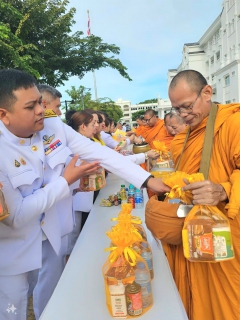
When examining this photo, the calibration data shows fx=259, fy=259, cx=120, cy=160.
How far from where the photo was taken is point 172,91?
1.59 meters

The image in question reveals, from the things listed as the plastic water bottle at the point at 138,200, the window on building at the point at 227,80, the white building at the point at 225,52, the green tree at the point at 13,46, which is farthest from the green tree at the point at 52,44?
the window on building at the point at 227,80

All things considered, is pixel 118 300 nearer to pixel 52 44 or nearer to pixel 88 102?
pixel 52 44

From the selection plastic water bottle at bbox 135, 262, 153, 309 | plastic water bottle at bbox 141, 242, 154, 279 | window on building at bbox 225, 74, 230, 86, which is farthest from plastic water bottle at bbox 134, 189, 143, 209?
window on building at bbox 225, 74, 230, 86

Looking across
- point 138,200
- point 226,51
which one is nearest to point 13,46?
point 138,200

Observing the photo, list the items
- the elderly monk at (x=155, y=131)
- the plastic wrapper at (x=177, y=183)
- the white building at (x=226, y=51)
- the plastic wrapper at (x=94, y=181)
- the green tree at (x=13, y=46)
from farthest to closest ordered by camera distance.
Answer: the white building at (x=226, y=51) < the green tree at (x=13, y=46) < the elderly monk at (x=155, y=131) < the plastic wrapper at (x=94, y=181) < the plastic wrapper at (x=177, y=183)

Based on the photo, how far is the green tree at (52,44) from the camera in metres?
9.93

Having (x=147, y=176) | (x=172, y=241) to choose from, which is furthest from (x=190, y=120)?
(x=172, y=241)

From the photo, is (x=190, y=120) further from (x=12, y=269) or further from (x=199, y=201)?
(x=12, y=269)

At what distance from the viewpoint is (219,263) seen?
1413mm

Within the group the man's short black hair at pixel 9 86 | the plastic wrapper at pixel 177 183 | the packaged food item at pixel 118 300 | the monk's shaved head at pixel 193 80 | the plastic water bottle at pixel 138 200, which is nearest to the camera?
the packaged food item at pixel 118 300

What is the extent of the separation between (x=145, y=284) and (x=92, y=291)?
0.31 meters

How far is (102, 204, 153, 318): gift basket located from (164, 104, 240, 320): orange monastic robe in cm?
49

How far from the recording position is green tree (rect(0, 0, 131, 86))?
9.93m

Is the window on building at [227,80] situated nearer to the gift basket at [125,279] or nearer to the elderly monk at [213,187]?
the elderly monk at [213,187]
